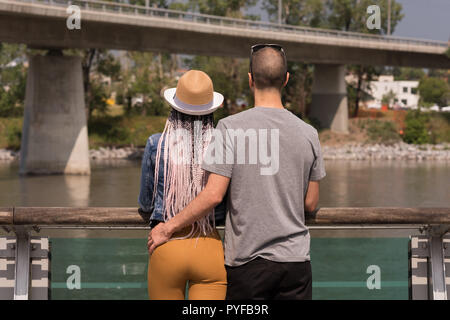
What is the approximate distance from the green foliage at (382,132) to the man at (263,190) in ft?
167

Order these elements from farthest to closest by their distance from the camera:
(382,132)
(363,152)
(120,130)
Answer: (382,132) → (363,152) → (120,130)

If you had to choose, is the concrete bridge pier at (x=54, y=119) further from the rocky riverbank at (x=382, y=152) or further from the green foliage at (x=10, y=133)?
the rocky riverbank at (x=382, y=152)

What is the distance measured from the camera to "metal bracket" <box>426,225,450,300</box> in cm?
430

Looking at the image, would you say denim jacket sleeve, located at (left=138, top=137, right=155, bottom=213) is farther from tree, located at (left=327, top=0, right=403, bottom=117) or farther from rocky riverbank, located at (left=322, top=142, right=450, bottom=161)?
tree, located at (left=327, top=0, right=403, bottom=117)

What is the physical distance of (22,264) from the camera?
4.22 metres

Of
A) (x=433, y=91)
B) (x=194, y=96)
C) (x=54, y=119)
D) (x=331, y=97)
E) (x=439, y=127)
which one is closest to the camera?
(x=194, y=96)

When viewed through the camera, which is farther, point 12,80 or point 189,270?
point 12,80

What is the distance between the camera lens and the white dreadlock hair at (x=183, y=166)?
149 inches

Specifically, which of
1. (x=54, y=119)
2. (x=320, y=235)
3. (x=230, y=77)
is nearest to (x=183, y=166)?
(x=320, y=235)

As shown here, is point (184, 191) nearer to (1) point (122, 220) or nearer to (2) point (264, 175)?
(2) point (264, 175)

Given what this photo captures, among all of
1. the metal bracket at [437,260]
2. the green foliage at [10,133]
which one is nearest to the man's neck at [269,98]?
the metal bracket at [437,260]

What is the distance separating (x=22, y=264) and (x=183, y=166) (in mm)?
1302

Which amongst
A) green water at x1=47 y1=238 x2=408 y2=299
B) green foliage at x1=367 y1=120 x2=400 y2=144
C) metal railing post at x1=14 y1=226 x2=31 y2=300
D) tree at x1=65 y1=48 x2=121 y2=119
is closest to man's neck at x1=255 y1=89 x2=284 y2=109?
metal railing post at x1=14 y1=226 x2=31 y2=300
